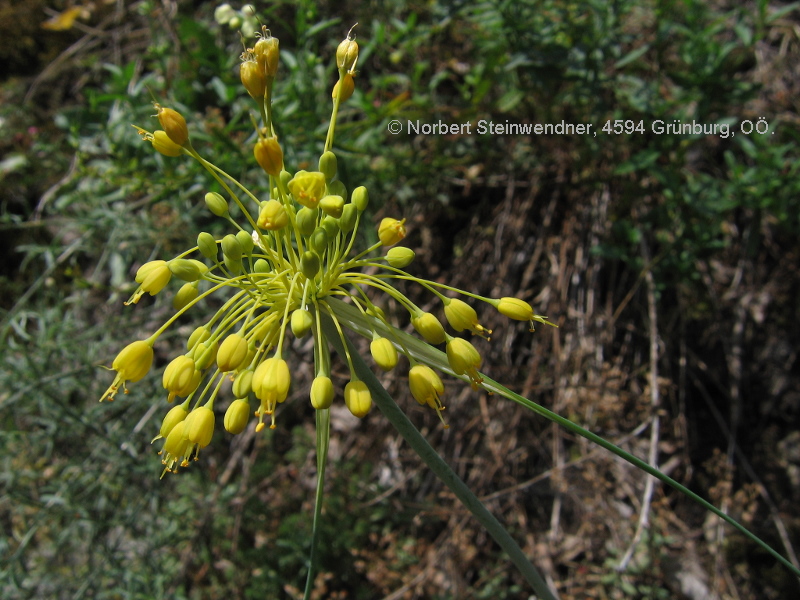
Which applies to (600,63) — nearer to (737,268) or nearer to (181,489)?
(737,268)

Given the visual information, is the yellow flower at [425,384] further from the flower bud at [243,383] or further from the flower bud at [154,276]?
the flower bud at [154,276]

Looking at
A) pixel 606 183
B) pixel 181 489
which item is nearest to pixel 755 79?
pixel 606 183

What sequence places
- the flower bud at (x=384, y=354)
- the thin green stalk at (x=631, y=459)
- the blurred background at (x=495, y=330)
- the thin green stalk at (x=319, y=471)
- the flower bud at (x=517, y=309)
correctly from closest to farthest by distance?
the thin green stalk at (x=631, y=459), the thin green stalk at (x=319, y=471), the flower bud at (x=384, y=354), the flower bud at (x=517, y=309), the blurred background at (x=495, y=330)

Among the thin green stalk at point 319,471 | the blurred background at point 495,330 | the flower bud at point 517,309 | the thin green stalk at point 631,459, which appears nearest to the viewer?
the thin green stalk at point 631,459

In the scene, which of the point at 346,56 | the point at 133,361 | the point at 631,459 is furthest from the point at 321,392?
the point at 346,56

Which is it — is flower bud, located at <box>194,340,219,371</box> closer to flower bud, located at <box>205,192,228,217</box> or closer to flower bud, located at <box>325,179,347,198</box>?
flower bud, located at <box>205,192,228,217</box>

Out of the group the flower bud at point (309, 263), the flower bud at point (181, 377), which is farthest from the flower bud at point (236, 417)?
the flower bud at point (309, 263)

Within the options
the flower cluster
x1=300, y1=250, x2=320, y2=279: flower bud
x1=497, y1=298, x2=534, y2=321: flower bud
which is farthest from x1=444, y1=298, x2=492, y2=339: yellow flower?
x1=300, y1=250, x2=320, y2=279: flower bud
